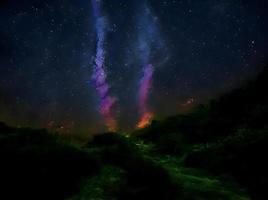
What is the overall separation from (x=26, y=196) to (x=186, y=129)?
609 inches

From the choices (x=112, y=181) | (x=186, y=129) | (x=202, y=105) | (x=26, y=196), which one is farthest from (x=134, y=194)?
(x=202, y=105)

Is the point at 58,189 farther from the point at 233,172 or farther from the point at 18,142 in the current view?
the point at 233,172

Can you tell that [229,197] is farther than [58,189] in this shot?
Yes

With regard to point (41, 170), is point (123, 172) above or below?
above

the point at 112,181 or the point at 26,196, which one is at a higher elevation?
the point at 112,181

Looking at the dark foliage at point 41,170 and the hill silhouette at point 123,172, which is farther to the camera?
the hill silhouette at point 123,172

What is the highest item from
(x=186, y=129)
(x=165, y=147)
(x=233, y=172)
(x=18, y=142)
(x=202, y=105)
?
(x=202, y=105)

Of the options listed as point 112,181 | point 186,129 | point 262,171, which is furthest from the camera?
point 186,129

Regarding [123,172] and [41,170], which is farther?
[123,172]

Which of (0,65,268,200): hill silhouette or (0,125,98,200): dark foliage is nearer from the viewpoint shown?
(0,125,98,200): dark foliage

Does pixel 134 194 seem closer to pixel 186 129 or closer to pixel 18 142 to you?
pixel 18 142

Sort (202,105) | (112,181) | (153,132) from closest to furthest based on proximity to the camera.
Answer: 1. (112,181)
2. (153,132)
3. (202,105)

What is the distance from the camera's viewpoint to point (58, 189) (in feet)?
24.4

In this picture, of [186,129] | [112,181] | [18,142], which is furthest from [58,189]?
[186,129]
